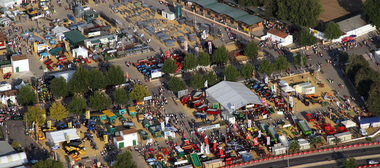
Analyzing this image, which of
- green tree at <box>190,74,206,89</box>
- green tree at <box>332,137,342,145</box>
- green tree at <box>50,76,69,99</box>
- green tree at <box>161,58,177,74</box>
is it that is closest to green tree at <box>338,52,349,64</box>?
green tree at <box>332,137,342,145</box>

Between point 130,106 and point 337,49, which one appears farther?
point 337,49

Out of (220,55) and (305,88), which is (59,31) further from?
(305,88)

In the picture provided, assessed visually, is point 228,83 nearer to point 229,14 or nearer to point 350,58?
point 350,58

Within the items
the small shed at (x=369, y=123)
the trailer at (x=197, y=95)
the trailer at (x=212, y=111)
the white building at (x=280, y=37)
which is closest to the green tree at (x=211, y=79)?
the trailer at (x=197, y=95)

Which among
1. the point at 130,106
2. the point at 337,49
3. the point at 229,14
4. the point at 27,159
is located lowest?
the point at 27,159

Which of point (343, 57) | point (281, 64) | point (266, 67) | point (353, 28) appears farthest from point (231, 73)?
point (353, 28)

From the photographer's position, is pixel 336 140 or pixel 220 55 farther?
pixel 220 55

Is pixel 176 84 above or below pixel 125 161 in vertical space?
above

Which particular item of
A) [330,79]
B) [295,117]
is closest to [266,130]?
[295,117]
